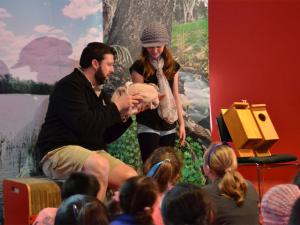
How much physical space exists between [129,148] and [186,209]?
7.85ft

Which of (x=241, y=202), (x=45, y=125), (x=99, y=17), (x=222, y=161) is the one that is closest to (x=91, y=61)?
(x=45, y=125)

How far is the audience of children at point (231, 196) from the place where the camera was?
8.72 ft

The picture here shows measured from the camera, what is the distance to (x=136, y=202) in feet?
7.31

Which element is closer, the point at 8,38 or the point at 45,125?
the point at 45,125

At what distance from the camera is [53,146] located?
11.4ft

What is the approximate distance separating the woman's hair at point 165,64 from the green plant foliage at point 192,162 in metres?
0.59

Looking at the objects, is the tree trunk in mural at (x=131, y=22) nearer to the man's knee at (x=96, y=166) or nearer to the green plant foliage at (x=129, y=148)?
the green plant foliage at (x=129, y=148)

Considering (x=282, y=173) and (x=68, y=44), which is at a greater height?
(x=68, y=44)

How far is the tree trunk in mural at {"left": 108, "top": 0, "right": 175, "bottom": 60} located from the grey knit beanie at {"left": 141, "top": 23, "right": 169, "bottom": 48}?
0.33 ft

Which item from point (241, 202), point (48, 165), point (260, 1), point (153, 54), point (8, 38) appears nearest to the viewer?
point (241, 202)

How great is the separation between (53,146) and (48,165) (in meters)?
0.12

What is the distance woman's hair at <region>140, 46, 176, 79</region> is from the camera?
4.32 metres

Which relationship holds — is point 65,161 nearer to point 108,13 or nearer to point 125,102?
point 125,102

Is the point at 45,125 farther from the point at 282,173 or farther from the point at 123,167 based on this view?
the point at 282,173
